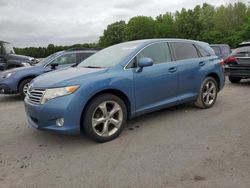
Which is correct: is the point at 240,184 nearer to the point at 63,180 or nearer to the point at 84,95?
the point at 63,180

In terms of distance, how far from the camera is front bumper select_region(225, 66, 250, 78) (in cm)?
957

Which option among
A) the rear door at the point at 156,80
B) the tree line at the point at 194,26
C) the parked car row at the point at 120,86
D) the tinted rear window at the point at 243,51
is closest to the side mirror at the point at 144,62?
the parked car row at the point at 120,86

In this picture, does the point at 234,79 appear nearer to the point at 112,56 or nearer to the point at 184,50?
the point at 184,50

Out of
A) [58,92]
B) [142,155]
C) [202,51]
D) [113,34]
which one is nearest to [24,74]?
[58,92]

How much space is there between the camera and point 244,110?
20.8 ft

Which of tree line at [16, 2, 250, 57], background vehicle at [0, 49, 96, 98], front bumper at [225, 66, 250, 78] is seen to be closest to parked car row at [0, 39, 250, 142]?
front bumper at [225, 66, 250, 78]

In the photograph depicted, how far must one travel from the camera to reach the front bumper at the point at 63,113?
4.25 m

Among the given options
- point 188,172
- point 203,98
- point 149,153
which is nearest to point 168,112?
point 203,98

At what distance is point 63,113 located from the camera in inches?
167

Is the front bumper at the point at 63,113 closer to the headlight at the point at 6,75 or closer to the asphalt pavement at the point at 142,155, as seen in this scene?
the asphalt pavement at the point at 142,155

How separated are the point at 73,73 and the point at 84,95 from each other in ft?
2.18

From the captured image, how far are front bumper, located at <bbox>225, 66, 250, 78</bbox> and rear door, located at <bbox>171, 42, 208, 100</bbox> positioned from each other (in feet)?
12.6

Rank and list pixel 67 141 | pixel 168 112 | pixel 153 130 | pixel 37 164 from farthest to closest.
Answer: pixel 168 112
pixel 153 130
pixel 67 141
pixel 37 164

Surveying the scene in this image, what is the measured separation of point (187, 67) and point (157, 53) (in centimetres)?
76
